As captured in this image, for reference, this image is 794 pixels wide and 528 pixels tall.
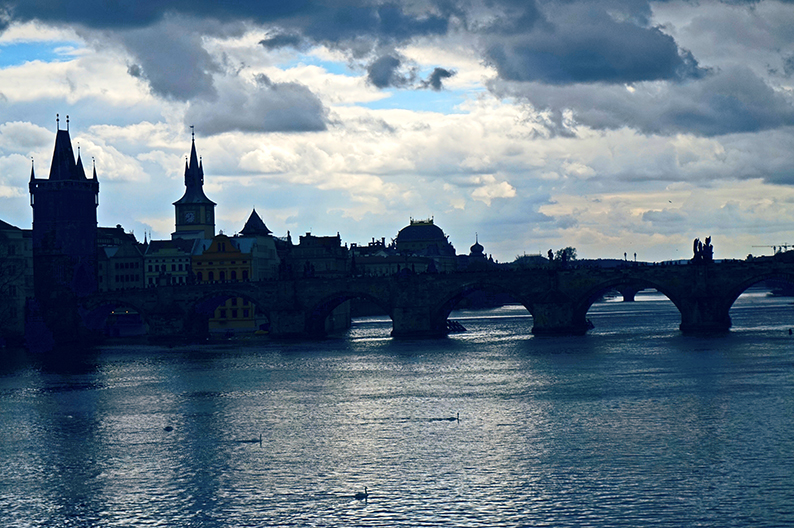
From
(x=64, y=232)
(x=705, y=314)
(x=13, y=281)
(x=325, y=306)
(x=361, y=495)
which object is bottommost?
(x=361, y=495)

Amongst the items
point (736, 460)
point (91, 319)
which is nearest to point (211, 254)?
point (91, 319)

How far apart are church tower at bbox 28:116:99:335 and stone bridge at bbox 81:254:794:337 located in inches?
169

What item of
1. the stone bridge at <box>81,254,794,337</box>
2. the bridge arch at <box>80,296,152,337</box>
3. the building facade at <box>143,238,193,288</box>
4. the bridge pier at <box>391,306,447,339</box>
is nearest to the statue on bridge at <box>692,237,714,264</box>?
the stone bridge at <box>81,254,794,337</box>

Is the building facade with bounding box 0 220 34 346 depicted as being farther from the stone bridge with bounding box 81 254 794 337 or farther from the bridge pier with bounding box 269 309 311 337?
the bridge pier with bounding box 269 309 311 337

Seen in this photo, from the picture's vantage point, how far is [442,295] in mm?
127438

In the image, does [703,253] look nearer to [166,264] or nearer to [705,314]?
[705,314]

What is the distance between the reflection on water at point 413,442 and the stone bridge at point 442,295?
15.2 meters

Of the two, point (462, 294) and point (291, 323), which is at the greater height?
point (462, 294)

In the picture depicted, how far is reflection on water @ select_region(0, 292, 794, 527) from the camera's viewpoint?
43875 millimetres

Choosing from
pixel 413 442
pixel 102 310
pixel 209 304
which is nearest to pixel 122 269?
pixel 102 310

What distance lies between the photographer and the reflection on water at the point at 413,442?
43875 millimetres

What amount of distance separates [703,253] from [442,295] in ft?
99.1

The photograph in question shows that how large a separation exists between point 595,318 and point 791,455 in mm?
121299

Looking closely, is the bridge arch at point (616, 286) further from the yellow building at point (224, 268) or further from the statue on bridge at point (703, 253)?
the yellow building at point (224, 268)
